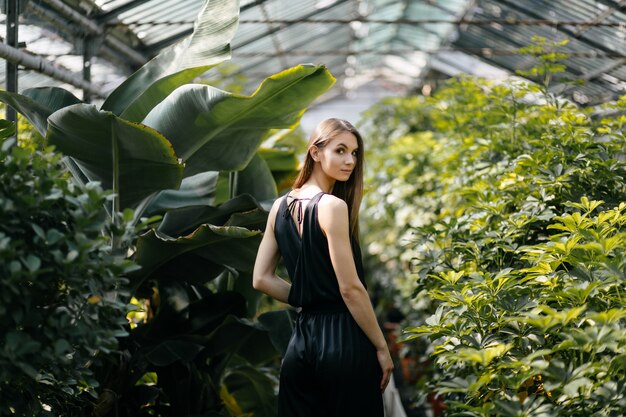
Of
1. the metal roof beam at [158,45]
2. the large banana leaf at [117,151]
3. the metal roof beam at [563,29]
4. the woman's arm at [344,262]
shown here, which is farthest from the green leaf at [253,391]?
the metal roof beam at [563,29]

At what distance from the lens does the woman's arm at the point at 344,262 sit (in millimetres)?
2365

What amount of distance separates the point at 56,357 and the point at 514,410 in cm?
121

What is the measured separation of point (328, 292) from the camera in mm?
2469

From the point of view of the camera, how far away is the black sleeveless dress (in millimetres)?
2396

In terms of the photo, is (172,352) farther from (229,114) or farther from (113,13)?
(113,13)

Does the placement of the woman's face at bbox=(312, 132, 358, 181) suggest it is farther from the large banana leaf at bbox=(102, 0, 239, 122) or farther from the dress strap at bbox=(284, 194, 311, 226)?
the large banana leaf at bbox=(102, 0, 239, 122)

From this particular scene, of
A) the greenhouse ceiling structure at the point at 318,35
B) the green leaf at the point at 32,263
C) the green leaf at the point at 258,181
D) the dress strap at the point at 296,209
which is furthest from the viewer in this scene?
the greenhouse ceiling structure at the point at 318,35

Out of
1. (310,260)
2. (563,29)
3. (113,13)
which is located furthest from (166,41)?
(310,260)

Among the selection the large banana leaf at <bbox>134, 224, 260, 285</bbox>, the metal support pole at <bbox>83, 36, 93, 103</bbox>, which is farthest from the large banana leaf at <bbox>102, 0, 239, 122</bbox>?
the metal support pole at <bbox>83, 36, 93, 103</bbox>

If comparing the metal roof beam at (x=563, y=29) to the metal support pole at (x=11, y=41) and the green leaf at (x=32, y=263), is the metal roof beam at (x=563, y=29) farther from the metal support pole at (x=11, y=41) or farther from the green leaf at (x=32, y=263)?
Answer: the green leaf at (x=32, y=263)

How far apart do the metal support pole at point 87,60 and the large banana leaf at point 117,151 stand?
8.15ft

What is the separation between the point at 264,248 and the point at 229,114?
83cm

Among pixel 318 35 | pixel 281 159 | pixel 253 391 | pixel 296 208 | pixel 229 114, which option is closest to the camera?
pixel 296 208

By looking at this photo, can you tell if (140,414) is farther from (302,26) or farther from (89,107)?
(302,26)
